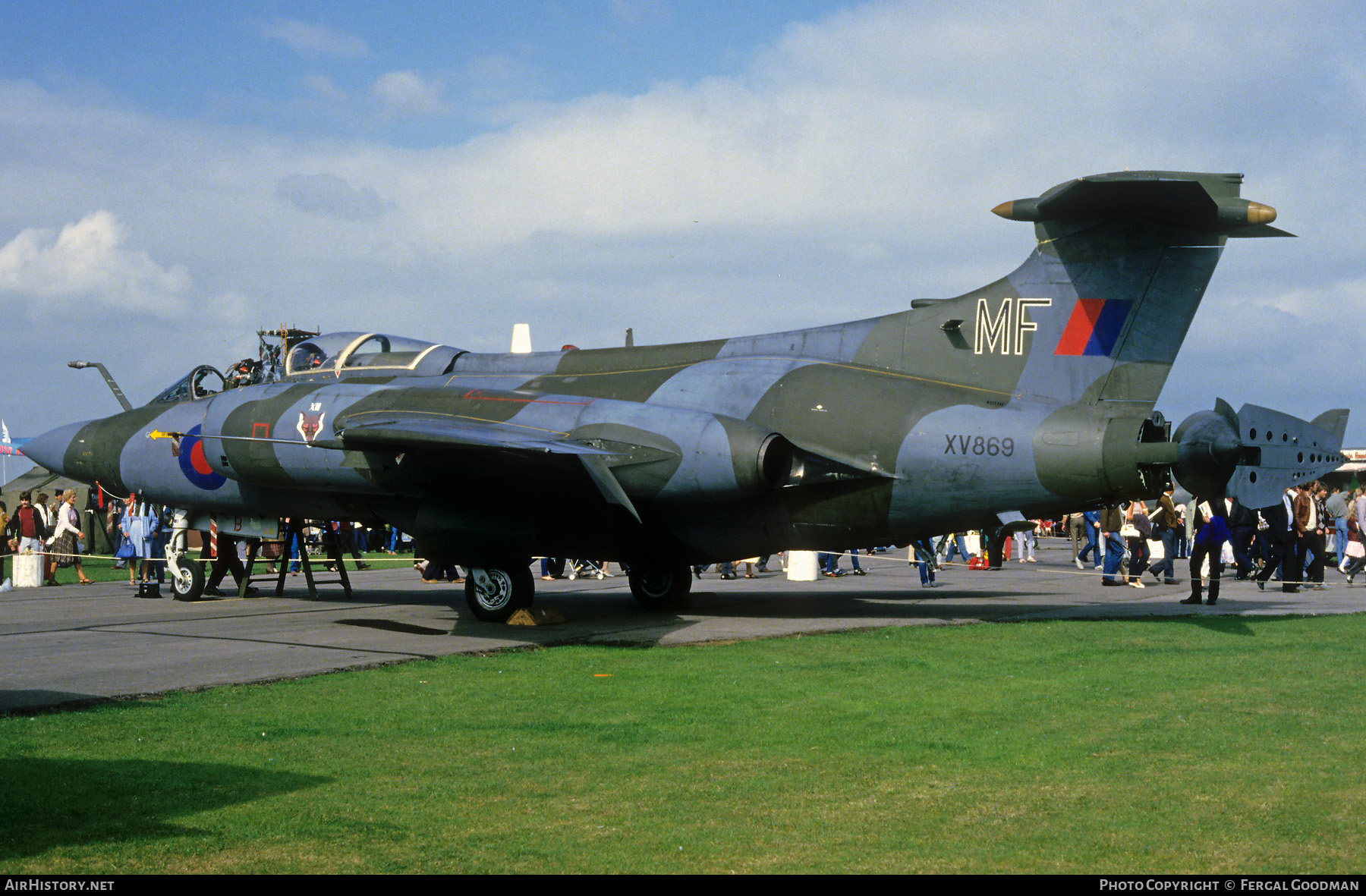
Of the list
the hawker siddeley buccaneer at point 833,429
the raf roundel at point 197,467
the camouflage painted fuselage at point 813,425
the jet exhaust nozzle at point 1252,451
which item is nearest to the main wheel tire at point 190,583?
the raf roundel at point 197,467

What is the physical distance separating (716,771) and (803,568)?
63.6 ft

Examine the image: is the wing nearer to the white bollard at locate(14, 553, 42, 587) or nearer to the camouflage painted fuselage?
the camouflage painted fuselage

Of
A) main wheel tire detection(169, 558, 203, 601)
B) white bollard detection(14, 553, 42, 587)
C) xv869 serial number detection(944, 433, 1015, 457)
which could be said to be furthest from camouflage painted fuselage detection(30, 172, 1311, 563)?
white bollard detection(14, 553, 42, 587)

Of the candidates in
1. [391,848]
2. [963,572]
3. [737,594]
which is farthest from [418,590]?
[391,848]

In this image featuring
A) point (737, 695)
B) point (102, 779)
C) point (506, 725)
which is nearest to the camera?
point (102, 779)

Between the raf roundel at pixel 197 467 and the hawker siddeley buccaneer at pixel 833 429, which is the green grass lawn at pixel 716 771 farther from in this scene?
the raf roundel at pixel 197 467

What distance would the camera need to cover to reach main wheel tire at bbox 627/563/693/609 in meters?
18.5

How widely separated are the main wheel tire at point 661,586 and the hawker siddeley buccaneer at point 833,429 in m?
0.77

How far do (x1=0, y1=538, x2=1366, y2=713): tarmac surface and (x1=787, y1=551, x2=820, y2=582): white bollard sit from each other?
243 mm

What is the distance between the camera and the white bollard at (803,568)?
26.5m

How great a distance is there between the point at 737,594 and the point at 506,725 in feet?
43.1

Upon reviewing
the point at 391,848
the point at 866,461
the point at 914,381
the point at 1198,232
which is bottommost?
the point at 391,848

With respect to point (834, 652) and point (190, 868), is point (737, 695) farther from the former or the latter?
point (190, 868)
